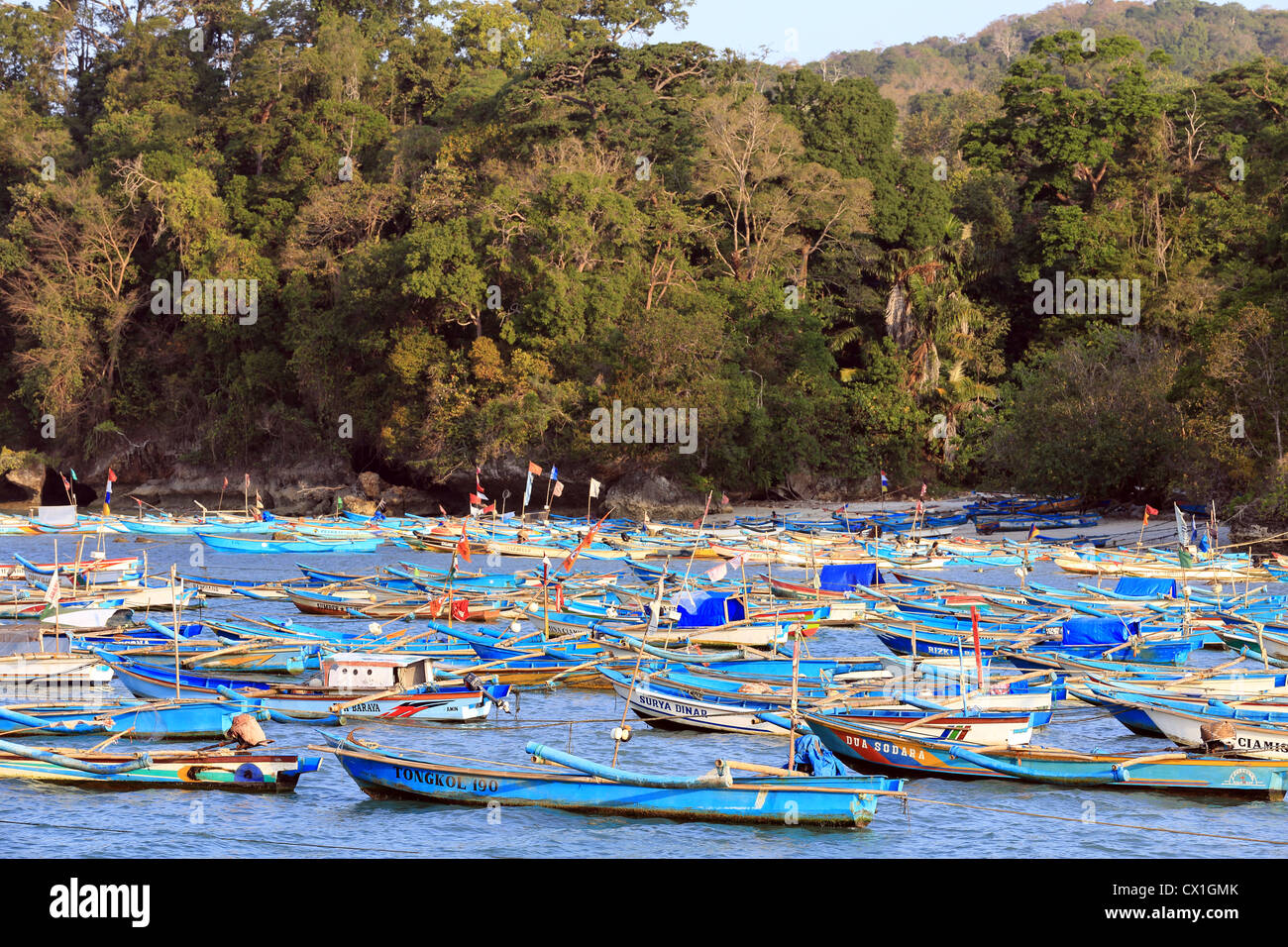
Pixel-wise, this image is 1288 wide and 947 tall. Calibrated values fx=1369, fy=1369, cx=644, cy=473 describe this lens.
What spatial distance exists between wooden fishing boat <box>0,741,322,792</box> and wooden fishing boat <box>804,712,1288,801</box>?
7.09 meters

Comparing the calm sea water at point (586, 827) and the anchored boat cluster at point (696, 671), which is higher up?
the anchored boat cluster at point (696, 671)

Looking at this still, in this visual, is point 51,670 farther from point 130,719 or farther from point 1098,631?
point 1098,631

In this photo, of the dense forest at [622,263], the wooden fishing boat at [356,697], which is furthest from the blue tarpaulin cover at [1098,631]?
the dense forest at [622,263]

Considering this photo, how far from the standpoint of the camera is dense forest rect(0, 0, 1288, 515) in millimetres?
59719

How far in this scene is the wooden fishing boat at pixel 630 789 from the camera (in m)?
15.9

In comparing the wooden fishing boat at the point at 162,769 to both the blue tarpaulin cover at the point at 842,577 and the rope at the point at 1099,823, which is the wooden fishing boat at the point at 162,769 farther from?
the blue tarpaulin cover at the point at 842,577

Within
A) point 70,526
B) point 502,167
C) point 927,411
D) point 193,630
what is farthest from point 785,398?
point 193,630

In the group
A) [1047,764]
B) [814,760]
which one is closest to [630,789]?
[814,760]

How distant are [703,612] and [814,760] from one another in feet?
35.1

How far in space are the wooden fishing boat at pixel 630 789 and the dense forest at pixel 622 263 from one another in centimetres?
3559

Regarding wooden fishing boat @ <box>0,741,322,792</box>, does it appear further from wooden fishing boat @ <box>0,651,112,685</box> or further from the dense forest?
the dense forest

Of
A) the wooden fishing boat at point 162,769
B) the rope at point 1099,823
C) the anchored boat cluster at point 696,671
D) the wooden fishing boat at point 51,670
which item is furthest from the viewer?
the wooden fishing boat at point 51,670
